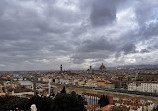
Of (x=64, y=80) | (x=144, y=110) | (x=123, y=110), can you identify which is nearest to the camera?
(x=123, y=110)

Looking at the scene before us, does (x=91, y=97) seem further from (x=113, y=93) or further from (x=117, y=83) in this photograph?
(x=117, y=83)

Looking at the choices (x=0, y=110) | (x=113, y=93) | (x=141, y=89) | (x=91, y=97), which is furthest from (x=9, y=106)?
(x=141, y=89)

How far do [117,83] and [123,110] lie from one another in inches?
1464

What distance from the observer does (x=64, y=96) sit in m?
13.1

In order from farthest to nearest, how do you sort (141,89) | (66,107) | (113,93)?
(141,89), (113,93), (66,107)

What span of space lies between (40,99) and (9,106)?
7.77 ft

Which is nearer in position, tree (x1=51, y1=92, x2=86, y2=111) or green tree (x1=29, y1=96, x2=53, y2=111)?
tree (x1=51, y1=92, x2=86, y2=111)

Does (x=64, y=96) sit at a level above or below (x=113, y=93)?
above

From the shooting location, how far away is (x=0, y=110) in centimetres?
1282

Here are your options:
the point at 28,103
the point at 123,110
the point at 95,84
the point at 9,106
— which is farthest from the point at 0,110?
the point at 95,84

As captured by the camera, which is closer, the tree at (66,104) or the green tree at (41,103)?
the tree at (66,104)

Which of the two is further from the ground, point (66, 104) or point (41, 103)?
point (66, 104)

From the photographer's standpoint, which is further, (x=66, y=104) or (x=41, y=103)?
(x=41, y=103)

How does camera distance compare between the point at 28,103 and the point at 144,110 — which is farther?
the point at 144,110
